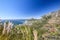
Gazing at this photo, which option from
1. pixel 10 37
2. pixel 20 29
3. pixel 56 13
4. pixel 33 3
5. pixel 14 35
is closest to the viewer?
pixel 10 37

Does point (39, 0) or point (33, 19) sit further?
point (39, 0)

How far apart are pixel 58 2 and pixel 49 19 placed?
0.32 m

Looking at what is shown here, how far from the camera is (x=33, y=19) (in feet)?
8.50

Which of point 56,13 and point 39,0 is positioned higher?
point 39,0

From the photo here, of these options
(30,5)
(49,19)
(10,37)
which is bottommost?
(10,37)

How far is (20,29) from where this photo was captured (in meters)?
2.34

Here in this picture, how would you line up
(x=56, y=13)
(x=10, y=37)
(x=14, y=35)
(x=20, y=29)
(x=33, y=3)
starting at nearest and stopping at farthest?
(x=10, y=37) < (x=14, y=35) < (x=20, y=29) < (x=56, y=13) < (x=33, y=3)

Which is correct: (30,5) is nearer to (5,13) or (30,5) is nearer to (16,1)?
(16,1)

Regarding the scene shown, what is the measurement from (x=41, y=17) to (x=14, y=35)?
702 mm

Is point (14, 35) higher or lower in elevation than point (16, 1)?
lower

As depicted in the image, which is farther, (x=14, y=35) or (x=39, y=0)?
(x=39, y=0)

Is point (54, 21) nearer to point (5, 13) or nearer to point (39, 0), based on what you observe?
point (39, 0)

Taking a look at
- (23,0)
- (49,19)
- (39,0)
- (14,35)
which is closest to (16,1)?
(23,0)

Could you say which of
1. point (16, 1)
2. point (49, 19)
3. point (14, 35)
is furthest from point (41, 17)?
point (14, 35)
